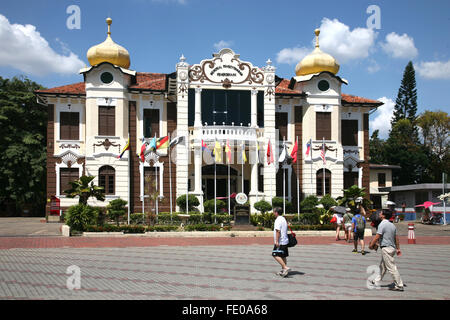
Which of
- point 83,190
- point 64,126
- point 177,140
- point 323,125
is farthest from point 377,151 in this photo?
point 83,190

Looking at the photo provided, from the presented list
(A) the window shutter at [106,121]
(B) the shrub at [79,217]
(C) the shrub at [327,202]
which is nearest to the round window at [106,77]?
(A) the window shutter at [106,121]

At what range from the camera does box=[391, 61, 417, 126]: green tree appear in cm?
6469

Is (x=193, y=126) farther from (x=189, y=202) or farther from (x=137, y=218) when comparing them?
(x=137, y=218)

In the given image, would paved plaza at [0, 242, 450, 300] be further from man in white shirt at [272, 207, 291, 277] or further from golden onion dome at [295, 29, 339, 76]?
golden onion dome at [295, 29, 339, 76]

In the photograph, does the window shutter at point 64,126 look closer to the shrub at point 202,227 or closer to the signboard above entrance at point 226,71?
the signboard above entrance at point 226,71

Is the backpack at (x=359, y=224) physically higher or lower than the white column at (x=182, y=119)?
lower

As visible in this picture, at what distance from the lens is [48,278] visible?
11023mm

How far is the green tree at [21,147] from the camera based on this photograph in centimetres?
3847

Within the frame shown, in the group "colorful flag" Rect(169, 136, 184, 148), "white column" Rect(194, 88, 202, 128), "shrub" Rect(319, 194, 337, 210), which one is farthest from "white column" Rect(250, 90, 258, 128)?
"shrub" Rect(319, 194, 337, 210)

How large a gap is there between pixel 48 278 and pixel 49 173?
71.8ft

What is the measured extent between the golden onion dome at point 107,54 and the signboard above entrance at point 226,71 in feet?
16.5

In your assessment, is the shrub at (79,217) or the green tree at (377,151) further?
the green tree at (377,151)

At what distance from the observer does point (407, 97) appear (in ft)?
214

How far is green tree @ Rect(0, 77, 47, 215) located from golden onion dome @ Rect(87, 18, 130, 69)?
11.2 metres
